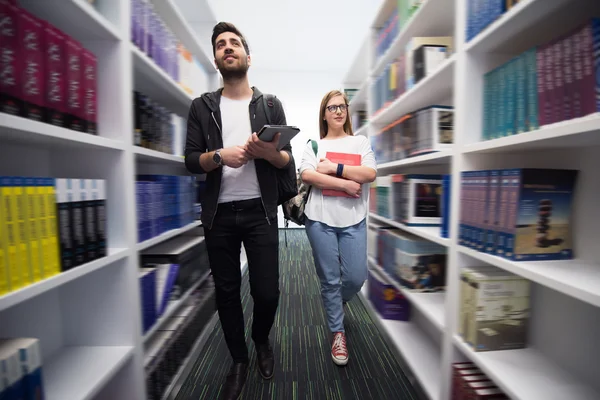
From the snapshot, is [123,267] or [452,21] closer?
[123,267]

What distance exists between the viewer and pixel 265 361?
57.1 inches

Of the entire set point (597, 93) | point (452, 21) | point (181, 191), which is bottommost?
point (181, 191)

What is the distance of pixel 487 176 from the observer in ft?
3.05

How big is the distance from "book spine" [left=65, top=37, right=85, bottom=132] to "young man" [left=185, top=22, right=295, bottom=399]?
1.54ft

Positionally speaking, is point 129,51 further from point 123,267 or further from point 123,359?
point 123,359

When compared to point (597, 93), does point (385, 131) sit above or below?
above

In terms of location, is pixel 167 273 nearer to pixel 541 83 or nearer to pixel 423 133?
pixel 423 133

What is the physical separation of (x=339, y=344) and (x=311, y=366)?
0.20m

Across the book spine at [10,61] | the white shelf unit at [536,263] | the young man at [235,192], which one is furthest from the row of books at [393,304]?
the book spine at [10,61]

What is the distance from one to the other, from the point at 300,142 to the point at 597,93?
16.9 ft

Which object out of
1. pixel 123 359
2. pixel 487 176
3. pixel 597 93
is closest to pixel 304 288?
pixel 123 359

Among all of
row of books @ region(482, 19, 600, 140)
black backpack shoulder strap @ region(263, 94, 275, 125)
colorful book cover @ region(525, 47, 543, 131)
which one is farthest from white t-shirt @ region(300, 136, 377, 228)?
colorful book cover @ region(525, 47, 543, 131)

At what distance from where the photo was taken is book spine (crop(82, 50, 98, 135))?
2.87 feet

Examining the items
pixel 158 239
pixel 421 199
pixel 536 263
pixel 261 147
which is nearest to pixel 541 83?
pixel 536 263
